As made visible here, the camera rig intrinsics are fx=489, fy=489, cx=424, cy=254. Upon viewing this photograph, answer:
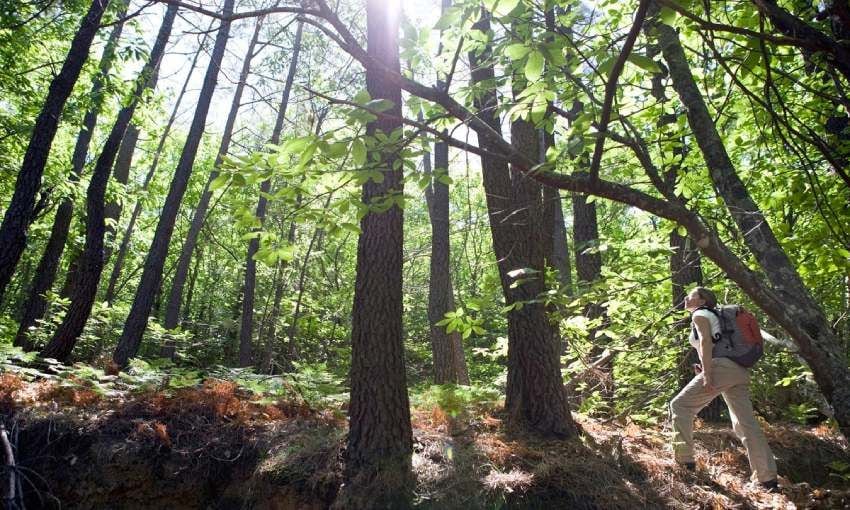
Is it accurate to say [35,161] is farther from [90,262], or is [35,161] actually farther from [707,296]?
[707,296]

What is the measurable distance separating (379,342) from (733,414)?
3.58 meters

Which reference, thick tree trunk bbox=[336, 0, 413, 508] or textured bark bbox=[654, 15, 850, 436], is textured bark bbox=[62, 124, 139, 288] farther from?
textured bark bbox=[654, 15, 850, 436]

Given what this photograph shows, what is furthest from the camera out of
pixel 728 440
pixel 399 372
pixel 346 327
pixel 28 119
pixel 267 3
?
pixel 346 327

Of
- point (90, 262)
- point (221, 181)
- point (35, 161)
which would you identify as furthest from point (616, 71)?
point (90, 262)

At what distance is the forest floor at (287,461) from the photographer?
4.05 m

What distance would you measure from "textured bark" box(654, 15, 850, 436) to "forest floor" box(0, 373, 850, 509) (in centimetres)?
125

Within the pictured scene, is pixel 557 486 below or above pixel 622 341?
below

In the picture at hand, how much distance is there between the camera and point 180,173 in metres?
8.85

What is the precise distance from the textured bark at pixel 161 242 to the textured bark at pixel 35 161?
2056 millimetres

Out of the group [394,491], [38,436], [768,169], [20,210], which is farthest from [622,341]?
[20,210]

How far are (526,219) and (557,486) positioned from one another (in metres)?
2.56

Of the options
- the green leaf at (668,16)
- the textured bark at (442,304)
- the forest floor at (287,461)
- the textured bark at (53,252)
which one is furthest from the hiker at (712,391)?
the textured bark at (53,252)

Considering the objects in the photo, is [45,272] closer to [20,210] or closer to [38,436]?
[20,210]

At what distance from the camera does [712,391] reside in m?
4.78
